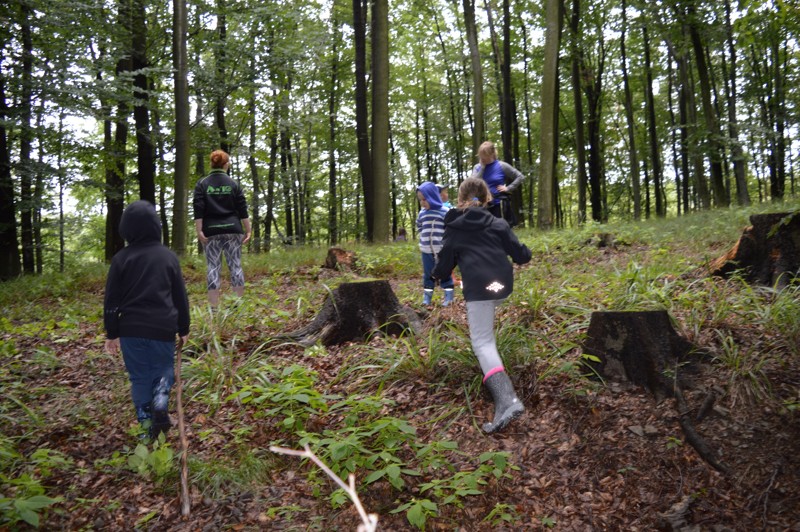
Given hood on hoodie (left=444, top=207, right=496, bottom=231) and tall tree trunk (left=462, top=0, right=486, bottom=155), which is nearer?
hood on hoodie (left=444, top=207, right=496, bottom=231)

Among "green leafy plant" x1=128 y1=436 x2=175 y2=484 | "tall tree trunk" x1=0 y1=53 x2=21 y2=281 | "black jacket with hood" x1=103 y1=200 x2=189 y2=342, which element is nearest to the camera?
"green leafy plant" x1=128 y1=436 x2=175 y2=484

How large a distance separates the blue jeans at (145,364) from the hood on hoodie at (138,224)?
0.78 meters

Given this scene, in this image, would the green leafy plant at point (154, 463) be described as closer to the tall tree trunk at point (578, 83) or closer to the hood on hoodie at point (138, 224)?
the hood on hoodie at point (138, 224)

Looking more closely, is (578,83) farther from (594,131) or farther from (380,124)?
(380,124)

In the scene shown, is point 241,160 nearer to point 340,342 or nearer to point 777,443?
point 340,342

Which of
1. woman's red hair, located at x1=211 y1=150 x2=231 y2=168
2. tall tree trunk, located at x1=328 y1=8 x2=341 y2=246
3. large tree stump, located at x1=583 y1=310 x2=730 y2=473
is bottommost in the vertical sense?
large tree stump, located at x1=583 y1=310 x2=730 y2=473

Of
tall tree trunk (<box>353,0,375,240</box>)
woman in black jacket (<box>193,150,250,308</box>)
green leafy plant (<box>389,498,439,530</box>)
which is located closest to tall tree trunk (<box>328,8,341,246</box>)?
tall tree trunk (<box>353,0,375,240</box>)

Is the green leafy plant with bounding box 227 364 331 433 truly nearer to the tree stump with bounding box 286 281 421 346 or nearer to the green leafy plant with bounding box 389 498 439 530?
the tree stump with bounding box 286 281 421 346

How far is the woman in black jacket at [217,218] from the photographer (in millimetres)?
6871

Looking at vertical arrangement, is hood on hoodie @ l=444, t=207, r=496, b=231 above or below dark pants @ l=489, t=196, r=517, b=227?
below

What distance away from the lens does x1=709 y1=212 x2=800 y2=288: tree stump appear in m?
5.53

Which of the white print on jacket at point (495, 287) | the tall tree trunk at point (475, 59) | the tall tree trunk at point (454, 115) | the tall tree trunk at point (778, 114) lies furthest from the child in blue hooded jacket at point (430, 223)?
the tall tree trunk at point (454, 115)

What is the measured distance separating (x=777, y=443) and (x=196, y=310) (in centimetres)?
565

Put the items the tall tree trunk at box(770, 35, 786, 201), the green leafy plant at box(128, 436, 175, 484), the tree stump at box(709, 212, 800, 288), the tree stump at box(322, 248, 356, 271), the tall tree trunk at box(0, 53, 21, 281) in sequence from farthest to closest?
the tall tree trunk at box(770, 35, 786, 201) < the tall tree trunk at box(0, 53, 21, 281) < the tree stump at box(322, 248, 356, 271) < the tree stump at box(709, 212, 800, 288) < the green leafy plant at box(128, 436, 175, 484)
